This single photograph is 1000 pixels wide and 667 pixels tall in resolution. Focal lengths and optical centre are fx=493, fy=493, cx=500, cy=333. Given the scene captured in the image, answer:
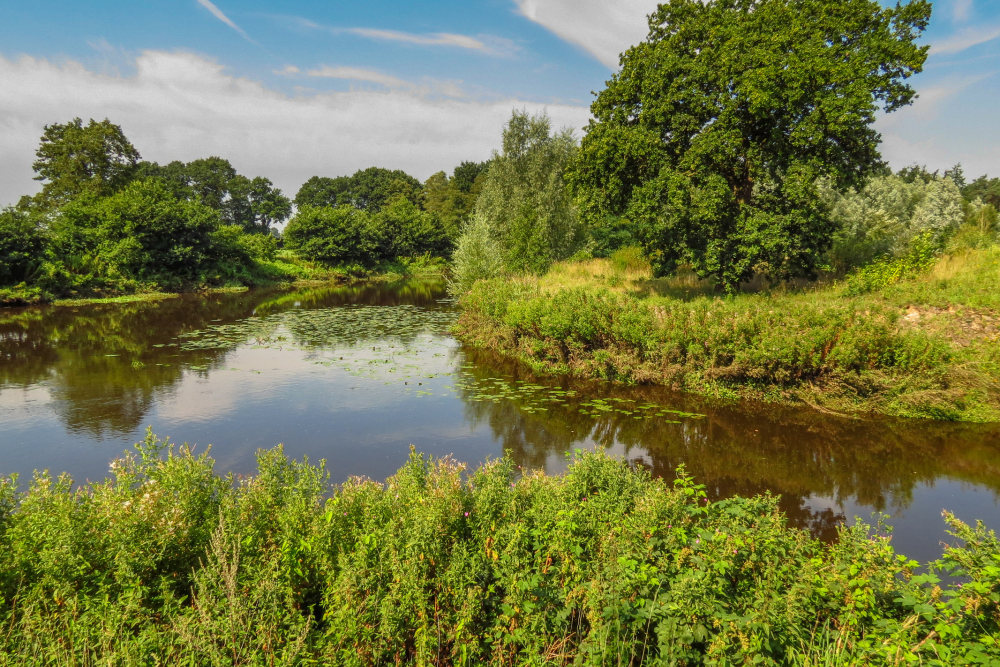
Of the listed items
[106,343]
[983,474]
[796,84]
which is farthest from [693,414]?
[106,343]

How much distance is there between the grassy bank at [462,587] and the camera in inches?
142

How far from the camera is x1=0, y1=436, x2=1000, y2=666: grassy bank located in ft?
11.8

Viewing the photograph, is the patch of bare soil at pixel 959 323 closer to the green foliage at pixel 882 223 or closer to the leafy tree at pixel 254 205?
the green foliage at pixel 882 223

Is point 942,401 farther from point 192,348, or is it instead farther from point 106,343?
point 106,343

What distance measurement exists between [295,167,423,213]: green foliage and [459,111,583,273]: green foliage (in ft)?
273

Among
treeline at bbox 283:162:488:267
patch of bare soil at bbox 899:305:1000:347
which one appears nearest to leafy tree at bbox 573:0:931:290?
patch of bare soil at bbox 899:305:1000:347

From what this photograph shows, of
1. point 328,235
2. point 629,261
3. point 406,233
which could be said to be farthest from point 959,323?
point 406,233

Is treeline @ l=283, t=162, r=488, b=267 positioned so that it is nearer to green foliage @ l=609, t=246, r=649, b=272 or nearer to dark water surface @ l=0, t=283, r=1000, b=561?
green foliage @ l=609, t=246, r=649, b=272

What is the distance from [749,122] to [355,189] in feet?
390

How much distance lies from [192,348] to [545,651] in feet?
69.4

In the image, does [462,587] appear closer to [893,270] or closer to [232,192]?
[893,270]

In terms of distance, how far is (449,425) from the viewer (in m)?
12.4

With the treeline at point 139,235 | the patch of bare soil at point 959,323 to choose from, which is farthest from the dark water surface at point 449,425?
the treeline at point 139,235

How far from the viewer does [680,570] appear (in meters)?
4.21
